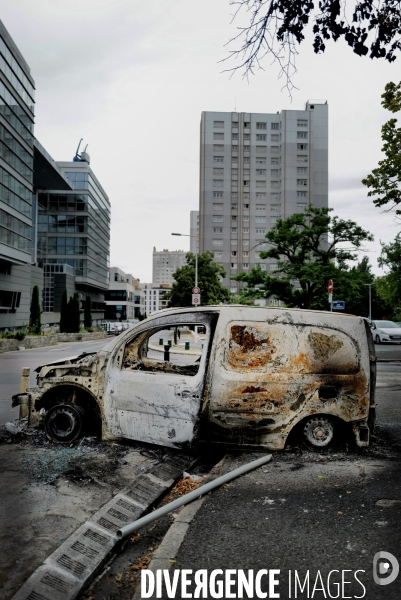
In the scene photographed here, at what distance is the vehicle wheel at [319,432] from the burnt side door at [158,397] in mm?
1374

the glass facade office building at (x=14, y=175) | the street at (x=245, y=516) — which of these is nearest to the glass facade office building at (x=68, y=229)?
the glass facade office building at (x=14, y=175)

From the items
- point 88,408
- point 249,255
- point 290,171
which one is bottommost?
point 88,408

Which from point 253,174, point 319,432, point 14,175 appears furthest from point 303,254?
point 253,174

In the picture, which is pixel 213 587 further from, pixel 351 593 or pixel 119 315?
pixel 119 315

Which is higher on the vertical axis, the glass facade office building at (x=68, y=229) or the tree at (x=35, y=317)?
the glass facade office building at (x=68, y=229)

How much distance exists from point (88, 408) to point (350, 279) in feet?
90.6

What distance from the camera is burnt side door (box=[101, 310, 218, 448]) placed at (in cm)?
584

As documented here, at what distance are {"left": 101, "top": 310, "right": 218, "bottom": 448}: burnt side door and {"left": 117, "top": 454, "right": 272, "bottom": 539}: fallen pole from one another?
32.0 inches

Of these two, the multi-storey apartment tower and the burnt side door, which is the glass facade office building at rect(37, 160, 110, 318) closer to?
the multi-storey apartment tower

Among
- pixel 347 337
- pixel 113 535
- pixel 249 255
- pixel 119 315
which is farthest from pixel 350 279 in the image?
pixel 119 315

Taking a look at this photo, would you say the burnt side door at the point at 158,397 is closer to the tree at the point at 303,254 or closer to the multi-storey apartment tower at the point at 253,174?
the tree at the point at 303,254

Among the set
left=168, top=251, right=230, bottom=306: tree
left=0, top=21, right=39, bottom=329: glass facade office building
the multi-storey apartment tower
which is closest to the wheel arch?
left=0, top=21, right=39, bottom=329: glass facade office building

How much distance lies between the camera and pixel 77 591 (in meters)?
3.09

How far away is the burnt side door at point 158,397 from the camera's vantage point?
5840 millimetres
